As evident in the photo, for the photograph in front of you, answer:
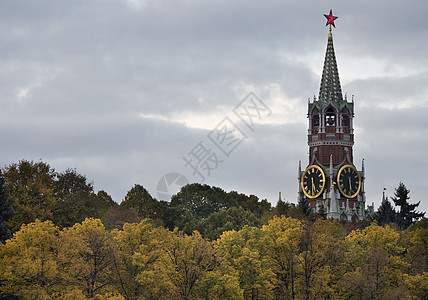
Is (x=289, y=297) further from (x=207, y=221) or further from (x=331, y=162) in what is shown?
(x=331, y=162)

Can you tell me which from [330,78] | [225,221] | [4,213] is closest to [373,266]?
[225,221]

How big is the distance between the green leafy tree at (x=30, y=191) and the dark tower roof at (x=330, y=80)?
88.7 m

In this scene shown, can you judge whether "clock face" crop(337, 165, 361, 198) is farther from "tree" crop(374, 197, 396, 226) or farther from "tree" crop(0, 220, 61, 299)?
"tree" crop(0, 220, 61, 299)

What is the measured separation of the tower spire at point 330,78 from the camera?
187 meters

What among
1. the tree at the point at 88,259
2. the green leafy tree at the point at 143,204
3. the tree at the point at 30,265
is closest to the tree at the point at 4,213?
the tree at the point at 30,265

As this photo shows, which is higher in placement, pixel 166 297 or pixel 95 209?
pixel 95 209

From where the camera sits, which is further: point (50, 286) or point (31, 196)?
point (31, 196)

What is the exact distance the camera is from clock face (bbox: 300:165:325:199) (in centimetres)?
17912

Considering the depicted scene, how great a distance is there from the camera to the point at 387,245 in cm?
10225

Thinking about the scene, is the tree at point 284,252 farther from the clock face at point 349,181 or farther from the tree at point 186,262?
the clock face at point 349,181

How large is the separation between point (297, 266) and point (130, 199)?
59024 mm

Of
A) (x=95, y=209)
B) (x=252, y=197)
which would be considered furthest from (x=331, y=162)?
(x=95, y=209)

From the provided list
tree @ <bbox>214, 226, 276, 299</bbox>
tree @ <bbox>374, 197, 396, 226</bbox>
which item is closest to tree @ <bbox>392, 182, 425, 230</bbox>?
tree @ <bbox>374, 197, 396, 226</bbox>

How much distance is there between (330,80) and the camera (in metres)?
188
